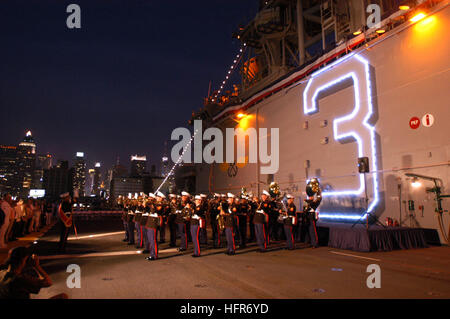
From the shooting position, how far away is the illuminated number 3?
12.5 meters

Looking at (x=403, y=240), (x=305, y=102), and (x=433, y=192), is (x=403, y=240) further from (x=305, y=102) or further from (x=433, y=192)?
(x=305, y=102)

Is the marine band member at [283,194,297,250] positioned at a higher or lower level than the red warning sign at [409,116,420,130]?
lower

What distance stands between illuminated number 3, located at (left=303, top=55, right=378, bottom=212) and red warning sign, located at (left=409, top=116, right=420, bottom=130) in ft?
5.26

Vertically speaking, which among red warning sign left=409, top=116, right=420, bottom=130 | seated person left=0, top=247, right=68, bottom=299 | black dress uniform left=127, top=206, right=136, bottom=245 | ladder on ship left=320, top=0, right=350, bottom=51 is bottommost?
black dress uniform left=127, top=206, right=136, bottom=245

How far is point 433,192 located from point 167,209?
971 centimetres

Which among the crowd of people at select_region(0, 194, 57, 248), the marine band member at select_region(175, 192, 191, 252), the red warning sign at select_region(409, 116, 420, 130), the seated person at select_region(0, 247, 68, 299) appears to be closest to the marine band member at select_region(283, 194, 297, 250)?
the marine band member at select_region(175, 192, 191, 252)

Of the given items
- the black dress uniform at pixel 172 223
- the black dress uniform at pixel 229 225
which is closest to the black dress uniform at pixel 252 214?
the black dress uniform at pixel 229 225

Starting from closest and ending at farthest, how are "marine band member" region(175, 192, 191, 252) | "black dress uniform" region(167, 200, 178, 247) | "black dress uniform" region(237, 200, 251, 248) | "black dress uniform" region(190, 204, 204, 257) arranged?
1. "black dress uniform" region(190, 204, 204, 257)
2. "marine band member" region(175, 192, 191, 252)
3. "black dress uniform" region(237, 200, 251, 248)
4. "black dress uniform" region(167, 200, 178, 247)

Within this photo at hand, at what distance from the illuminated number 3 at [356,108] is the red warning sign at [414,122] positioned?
63.2 inches

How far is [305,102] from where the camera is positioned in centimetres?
1658

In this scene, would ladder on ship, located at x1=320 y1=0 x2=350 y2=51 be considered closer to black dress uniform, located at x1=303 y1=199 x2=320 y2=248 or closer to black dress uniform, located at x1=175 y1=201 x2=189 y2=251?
black dress uniform, located at x1=303 y1=199 x2=320 y2=248

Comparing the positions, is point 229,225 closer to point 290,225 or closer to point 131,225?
point 290,225

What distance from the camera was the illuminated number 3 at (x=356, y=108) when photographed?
12.5 meters

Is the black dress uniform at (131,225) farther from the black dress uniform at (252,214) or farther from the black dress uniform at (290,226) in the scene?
the black dress uniform at (290,226)
